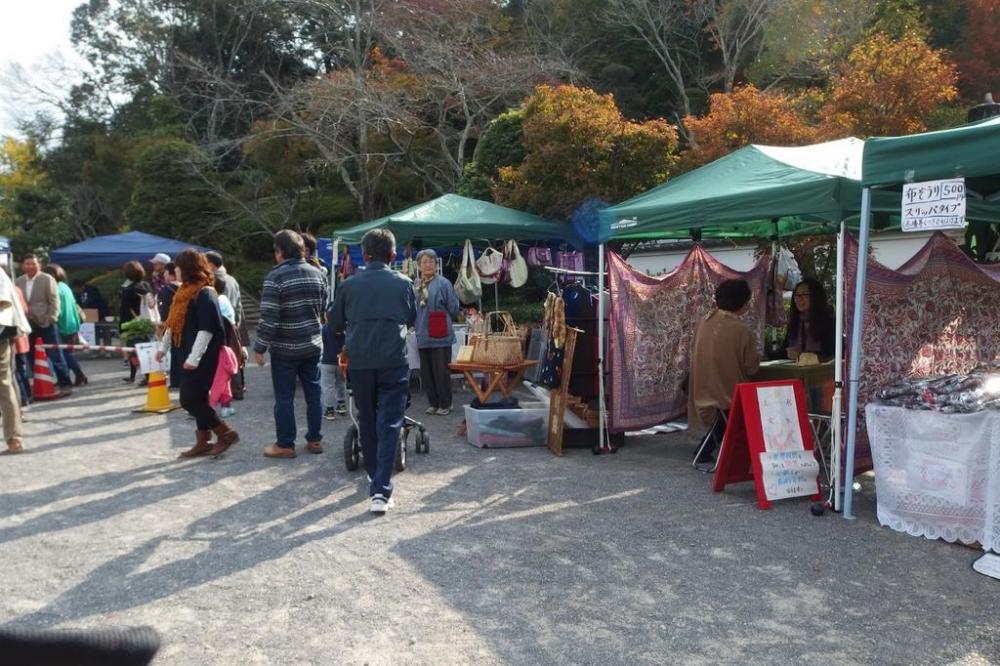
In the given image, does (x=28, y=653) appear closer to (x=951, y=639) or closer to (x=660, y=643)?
(x=660, y=643)

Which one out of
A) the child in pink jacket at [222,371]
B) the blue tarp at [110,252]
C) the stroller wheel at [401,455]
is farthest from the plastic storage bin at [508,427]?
the blue tarp at [110,252]

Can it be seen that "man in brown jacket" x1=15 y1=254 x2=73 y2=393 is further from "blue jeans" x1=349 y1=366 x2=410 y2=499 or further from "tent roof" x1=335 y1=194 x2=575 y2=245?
"blue jeans" x1=349 y1=366 x2=410 y2=499

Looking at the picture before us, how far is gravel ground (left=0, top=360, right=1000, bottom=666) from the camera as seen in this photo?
3.47 m

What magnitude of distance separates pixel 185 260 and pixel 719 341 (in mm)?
4136

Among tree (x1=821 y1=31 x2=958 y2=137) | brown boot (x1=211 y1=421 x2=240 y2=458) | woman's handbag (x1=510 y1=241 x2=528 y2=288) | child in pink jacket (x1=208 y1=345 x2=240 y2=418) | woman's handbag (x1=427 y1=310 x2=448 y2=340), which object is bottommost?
brown boot (x1=211 y1=421 x2=240 y2=458)

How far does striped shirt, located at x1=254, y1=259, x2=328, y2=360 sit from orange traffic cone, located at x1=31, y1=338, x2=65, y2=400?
5.31 m

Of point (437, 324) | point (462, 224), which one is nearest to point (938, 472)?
point (437, 324)

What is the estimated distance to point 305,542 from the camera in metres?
4.73

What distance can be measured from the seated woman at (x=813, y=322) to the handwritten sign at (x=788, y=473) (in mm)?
1706

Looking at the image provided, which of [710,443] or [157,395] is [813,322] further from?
[157,395]

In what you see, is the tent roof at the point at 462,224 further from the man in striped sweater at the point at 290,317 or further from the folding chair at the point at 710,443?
the folding chair at the point at 710,443

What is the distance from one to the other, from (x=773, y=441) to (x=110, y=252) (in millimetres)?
14624

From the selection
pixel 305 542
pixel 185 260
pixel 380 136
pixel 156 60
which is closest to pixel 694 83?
pixel 380 136

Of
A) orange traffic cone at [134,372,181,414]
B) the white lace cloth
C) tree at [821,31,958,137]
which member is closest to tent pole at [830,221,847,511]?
the white lace cloth
